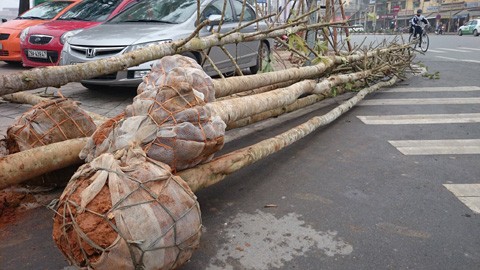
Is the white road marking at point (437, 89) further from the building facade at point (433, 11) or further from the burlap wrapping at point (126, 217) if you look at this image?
the building facade at point (433, 11)

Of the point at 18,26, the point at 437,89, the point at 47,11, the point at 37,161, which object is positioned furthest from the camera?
the point at 47,11

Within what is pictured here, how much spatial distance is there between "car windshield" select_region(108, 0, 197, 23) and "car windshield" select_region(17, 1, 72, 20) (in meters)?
4.16

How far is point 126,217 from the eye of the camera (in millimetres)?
1898

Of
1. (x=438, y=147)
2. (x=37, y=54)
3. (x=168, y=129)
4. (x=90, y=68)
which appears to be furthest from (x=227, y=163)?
(x=37, y=54)

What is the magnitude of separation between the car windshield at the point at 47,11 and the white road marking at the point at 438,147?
9970 mm

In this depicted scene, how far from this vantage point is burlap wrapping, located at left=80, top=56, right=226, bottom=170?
252 centimetres

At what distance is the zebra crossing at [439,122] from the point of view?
3.50 metres

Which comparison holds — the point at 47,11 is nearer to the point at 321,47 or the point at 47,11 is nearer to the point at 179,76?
the point at 321,47

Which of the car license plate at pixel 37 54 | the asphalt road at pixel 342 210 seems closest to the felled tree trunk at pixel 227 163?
the asphalt road at pixel 342 210

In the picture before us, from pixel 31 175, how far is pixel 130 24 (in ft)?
17.5

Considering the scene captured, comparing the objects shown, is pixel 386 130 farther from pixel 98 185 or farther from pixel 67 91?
pixel 67 91

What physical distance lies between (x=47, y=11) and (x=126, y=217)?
11.3 metres

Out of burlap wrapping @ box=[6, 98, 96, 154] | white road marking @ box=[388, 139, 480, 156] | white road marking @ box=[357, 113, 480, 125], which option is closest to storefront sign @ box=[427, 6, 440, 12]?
white road marking @ box=[357, 113, 480, 125]

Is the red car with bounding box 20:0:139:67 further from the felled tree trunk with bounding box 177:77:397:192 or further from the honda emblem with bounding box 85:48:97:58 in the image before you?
the felled tree trunk with bounding box 177:77:397:192
